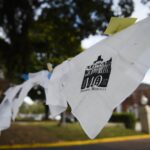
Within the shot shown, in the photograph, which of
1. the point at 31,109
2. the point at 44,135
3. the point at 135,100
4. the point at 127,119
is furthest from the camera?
the point at 31,109

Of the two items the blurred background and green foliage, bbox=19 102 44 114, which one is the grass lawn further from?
green foliage, bbox=19 102 44 114

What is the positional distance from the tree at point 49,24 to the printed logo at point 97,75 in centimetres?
1205

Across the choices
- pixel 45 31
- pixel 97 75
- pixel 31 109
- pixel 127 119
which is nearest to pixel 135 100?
pixel 127 119

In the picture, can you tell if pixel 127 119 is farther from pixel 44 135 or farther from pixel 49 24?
pixel 49 24

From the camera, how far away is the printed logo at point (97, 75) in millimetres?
4617

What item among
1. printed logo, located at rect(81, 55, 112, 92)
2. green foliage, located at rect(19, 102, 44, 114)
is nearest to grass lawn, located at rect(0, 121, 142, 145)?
printed logo, located at rect(81, 55, 112, 92)

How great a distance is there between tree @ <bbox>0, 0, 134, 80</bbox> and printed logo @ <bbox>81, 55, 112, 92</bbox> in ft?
39.5

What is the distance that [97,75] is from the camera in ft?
15.6

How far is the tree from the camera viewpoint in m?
16.9

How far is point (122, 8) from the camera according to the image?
16.8 m

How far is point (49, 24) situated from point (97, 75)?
1459 cm

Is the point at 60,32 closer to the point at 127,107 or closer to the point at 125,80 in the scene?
the point at 125,80

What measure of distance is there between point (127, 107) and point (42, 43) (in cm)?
3442

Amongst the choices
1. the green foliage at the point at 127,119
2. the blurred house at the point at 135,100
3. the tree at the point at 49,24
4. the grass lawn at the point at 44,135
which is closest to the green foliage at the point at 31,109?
the blurred house at the point at 135,100
